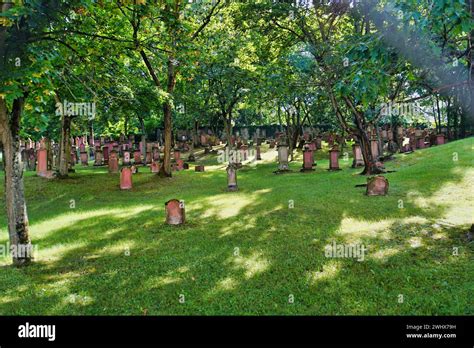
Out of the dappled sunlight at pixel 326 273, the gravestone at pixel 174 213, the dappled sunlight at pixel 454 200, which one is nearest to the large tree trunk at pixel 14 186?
the gravestone at pixel 174 213

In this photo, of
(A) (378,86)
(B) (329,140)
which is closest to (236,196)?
(A) (378,86)

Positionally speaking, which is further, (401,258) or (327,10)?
(327,10)

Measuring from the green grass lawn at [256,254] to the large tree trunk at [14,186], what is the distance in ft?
1.28

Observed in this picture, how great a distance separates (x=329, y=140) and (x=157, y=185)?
21126 mm

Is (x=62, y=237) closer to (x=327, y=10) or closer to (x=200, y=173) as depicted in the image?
(x=200, y=173)

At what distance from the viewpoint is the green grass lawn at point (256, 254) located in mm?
5359

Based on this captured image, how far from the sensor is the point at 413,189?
12.2m

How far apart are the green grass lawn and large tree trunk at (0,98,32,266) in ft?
1.28

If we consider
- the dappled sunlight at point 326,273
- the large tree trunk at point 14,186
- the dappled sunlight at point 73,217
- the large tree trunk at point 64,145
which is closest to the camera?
the dappled sunlight at point 326,273

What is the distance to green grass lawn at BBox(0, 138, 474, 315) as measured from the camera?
5.36 meters

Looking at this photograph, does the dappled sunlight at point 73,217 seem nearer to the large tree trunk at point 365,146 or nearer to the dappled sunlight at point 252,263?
the dappled sunlight at point 252,263

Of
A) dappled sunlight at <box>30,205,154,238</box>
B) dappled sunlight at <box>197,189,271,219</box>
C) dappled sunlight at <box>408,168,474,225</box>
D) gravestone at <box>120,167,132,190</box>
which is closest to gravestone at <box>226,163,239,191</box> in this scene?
dappled sunlight at <box>197,189,271,219</box>

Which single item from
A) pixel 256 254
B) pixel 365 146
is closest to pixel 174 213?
pixel 256 254
